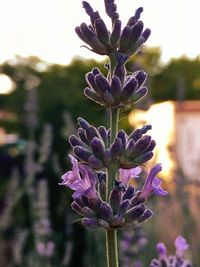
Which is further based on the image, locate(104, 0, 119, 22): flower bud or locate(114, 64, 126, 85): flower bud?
locate(104, 0, 119, 22): flower bud

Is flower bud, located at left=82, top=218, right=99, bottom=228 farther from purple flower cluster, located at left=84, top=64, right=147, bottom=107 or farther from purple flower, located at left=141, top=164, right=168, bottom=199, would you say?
purple flower cluster, located at left=84, top=64, right=147, bottom=107

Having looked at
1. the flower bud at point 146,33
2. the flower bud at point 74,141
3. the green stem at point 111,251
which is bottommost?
the green stem at point 111,251

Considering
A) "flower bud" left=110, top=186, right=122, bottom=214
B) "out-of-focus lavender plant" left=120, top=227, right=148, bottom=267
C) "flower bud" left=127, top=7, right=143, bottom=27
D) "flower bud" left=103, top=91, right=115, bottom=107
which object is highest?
"flower bud" left=127, top=7, right=143, bottom=27

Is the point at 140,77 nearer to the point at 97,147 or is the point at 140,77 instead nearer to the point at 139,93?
the point at 139,93

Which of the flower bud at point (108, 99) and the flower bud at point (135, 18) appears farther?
the flower bud at point (135, 18)

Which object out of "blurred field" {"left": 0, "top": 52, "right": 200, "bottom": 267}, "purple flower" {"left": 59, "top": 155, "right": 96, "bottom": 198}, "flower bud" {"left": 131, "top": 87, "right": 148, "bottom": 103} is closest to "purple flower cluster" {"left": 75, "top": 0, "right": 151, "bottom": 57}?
"flower bud" {"left": 131, "top": 87, "right": 148, "bottom": 103}

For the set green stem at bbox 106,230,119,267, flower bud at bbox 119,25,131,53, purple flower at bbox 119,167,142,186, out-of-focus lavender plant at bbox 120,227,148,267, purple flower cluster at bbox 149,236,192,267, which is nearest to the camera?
green stem at bbox 106,230,119,267

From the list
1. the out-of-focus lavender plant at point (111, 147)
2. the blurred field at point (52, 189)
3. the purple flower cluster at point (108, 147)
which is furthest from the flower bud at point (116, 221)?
the blurred field at point (52, 189)

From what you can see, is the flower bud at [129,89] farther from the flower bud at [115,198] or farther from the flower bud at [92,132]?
the flower bud at [115,198]

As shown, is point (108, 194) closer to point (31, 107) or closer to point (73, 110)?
point (31, 107)
